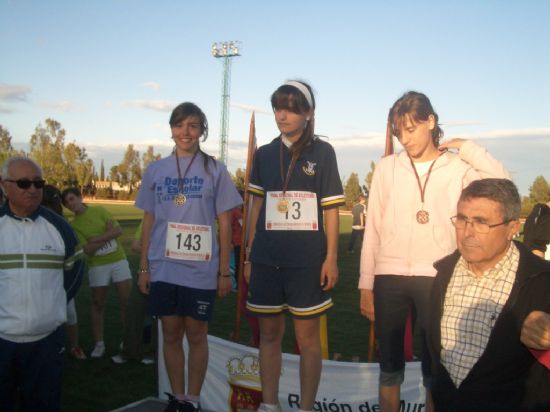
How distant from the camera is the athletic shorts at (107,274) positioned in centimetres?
639

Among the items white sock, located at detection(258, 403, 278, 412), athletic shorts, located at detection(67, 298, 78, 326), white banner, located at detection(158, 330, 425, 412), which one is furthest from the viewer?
athletic shorts, located at detection(67, 298, 78, 326)

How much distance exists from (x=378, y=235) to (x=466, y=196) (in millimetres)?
1256

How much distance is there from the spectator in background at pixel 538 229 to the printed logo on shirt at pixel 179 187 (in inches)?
198

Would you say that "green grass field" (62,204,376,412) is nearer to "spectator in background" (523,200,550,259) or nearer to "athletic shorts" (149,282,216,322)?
"athletic shorts" (149,282,216,322)

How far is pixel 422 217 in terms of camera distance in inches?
128

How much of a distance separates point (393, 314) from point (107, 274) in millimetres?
4040

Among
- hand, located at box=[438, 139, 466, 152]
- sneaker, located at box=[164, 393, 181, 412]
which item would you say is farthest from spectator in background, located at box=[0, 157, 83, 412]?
hand, located at box=[438, 139, 466, 152]

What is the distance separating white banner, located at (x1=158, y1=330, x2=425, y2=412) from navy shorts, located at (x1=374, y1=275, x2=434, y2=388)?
958 millimetres

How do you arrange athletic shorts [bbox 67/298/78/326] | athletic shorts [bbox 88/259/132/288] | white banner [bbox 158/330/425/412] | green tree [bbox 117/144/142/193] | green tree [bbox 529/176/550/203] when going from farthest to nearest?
green tree [bbox 117/144/142/193], green tree [bbox 529/176/550/203], athletic shorts [bbox 88/259/132/288], athletic shorts [bbox 67/298/78/326], white banner [bbox 158/330/425/412]

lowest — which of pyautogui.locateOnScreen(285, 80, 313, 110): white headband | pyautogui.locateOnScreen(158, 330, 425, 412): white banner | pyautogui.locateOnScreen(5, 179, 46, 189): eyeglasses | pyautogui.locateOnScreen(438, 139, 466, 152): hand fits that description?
pyautogui.locateOnScreen(158, 330, 425, 412): white banner

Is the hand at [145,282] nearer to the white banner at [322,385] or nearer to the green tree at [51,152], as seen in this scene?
the white banner at [322,385]

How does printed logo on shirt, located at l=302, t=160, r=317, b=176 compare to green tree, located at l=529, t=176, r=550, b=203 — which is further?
green tree, located at l=529, t=176, r=550, b=203

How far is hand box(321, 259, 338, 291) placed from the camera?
11.3ft

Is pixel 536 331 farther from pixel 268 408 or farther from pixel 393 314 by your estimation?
pixel 268 408
